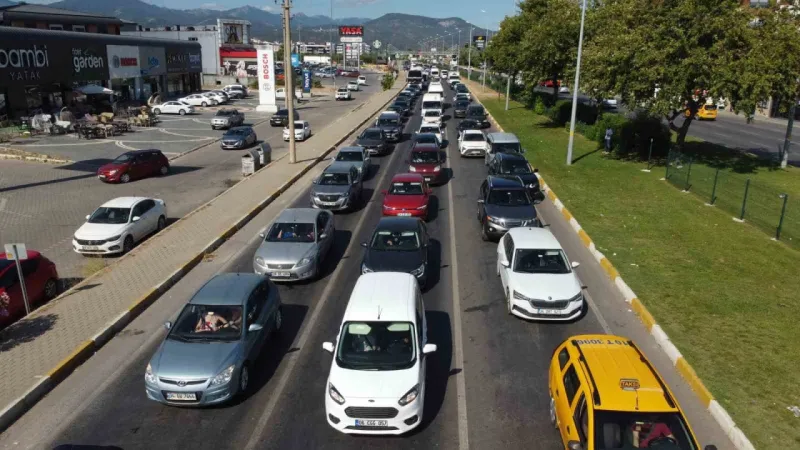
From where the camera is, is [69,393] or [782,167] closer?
[69,393]

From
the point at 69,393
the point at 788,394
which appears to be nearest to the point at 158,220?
the point at 69,393

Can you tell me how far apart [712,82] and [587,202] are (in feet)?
28.2

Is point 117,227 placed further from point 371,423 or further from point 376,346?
point 371,423

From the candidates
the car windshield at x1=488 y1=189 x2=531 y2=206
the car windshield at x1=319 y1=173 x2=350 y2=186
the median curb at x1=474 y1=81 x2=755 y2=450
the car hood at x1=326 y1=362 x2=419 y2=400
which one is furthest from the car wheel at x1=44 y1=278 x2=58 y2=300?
the median curb at x1=474 y1=81 x2=755 y2=450

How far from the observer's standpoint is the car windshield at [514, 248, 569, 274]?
13180 millimetres

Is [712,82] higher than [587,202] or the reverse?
higher

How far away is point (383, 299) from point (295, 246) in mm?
5531

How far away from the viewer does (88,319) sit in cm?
1270

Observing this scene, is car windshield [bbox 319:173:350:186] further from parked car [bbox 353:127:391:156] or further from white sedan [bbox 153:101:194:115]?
white sedan [bbox 153:101:194:115]

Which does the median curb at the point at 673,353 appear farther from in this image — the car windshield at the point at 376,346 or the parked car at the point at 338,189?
the parked car at the point at 338,189

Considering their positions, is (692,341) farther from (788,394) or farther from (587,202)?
(587,202)

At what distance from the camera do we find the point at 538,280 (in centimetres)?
1278

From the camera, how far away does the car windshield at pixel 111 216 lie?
17984mm

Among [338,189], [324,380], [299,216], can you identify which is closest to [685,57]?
[338,189]
